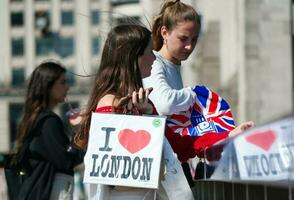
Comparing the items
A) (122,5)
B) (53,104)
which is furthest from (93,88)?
(122,5)

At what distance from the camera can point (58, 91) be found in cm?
792

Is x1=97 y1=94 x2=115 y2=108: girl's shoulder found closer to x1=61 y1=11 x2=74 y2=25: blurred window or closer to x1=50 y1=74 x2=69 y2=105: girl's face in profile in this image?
Result: x1=50 y1=74 x2=69 y2=105: girl's face in profile

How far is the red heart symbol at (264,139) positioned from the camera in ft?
12.2

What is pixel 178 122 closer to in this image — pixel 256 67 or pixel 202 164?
pixel 202 164

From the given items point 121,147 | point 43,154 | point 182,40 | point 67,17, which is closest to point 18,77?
point 67,17

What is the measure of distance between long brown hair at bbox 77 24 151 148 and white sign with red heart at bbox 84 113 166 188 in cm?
21

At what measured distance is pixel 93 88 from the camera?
198 inches

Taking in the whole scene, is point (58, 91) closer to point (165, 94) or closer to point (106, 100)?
point (165, 94)

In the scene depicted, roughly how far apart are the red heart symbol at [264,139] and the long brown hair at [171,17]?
1875mm

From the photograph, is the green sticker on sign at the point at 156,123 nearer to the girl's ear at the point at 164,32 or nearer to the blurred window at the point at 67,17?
the girl's ear at the point at 164,32

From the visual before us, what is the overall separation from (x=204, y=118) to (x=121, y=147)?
3.44 ft

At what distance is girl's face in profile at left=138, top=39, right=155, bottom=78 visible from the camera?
495 centimetres

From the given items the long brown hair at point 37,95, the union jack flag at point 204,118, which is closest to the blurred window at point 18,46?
the long brown hair at point 37,95

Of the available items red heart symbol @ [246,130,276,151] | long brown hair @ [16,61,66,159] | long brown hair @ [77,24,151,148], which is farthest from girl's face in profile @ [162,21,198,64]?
long brown hair @ [16,61,66,159]
